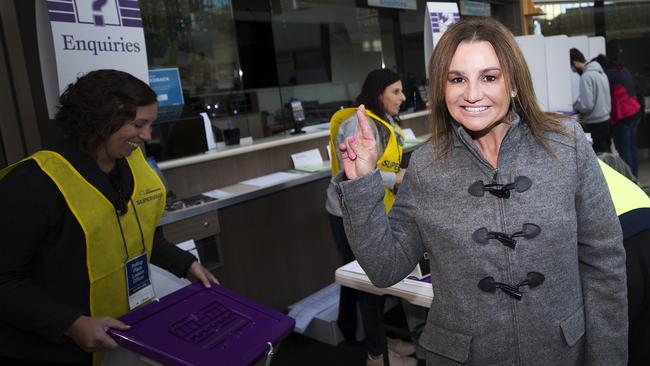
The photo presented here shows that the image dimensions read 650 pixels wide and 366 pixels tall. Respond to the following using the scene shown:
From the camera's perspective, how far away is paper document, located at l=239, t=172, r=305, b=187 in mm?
3374

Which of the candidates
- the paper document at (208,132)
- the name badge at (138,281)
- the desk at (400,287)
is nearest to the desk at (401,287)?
the desk at (400,287)

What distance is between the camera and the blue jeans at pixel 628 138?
5969 mm

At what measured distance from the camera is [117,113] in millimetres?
1473

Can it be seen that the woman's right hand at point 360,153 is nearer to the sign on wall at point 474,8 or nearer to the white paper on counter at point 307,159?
the white paper on counter at point 307,159

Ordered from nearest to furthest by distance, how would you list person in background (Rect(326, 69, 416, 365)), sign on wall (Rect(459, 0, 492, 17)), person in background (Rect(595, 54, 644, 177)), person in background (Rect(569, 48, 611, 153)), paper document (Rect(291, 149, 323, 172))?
person in background (Rect(326, 69, 416, 365)) < paper document (Rect(291, 149, 323, 172)) < person in background (Rect(569, 48, 611, 153)) < person in background (Rect(595, 54, 644, 177)) < sign on wall (Rect(459, 0, 492, 17))

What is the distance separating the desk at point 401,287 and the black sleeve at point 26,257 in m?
0.92

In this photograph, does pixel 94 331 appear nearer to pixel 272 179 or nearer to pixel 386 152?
pixel 386 152

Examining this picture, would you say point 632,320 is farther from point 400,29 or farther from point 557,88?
point 400,29

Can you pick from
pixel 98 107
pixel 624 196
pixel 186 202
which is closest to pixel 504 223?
pixel 624 196

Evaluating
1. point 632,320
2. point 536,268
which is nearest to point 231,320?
point 536,268

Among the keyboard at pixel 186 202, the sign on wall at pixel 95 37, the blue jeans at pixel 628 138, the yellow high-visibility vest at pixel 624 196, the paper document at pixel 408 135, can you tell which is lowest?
the blue jeans at pixel 628 138

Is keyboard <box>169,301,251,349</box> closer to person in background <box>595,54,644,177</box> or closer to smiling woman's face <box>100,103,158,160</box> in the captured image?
smiling woman's face <box>100,103,158,160</box>

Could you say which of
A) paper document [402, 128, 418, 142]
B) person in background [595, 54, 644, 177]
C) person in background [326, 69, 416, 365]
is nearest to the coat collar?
person in background [326, 69, 416, 365]

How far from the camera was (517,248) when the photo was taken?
106 centimetres
